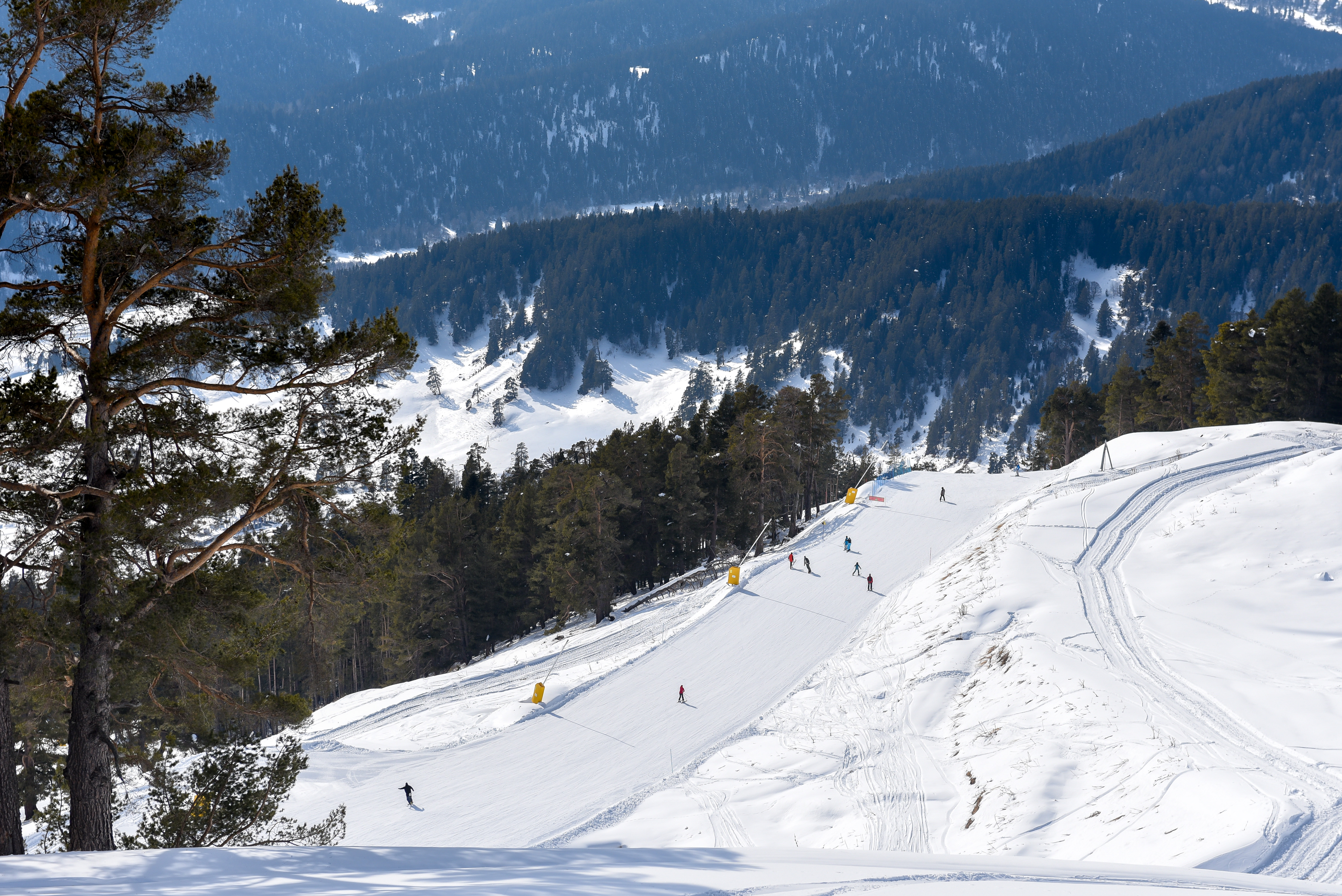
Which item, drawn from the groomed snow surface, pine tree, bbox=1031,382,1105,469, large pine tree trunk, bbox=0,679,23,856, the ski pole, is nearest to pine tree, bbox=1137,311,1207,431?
pine tree, bbox=1031,382,1105,469

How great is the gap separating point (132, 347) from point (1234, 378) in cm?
5380

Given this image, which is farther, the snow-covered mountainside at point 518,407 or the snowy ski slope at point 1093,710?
the snow-covered mountainside at point 518,407

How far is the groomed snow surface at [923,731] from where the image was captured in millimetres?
7859

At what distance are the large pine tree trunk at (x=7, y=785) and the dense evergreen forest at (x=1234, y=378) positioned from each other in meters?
48.8

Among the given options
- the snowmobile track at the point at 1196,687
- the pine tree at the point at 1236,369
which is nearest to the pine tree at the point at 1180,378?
the pine tree at the point at 1236,369

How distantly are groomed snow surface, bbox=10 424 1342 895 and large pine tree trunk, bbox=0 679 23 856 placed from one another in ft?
3.62

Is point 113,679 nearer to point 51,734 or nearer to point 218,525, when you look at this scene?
point 218,525

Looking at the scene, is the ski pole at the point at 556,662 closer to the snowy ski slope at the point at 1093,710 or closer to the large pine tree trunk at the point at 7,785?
the snowy ski slope at the point at 1093,710

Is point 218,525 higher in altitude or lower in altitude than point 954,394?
lower

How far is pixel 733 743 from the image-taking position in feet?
68.6

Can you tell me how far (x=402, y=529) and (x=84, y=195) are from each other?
4663 mm

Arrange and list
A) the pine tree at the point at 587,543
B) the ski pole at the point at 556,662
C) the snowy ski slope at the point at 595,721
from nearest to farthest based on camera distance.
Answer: the snowy ski slope at the point at 595,721
the ski pole at the point at 556,662
the pine tree at the point at 587,543

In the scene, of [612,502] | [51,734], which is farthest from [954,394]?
[51,734]

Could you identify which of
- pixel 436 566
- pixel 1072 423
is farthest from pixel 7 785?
pixel 1072 423
